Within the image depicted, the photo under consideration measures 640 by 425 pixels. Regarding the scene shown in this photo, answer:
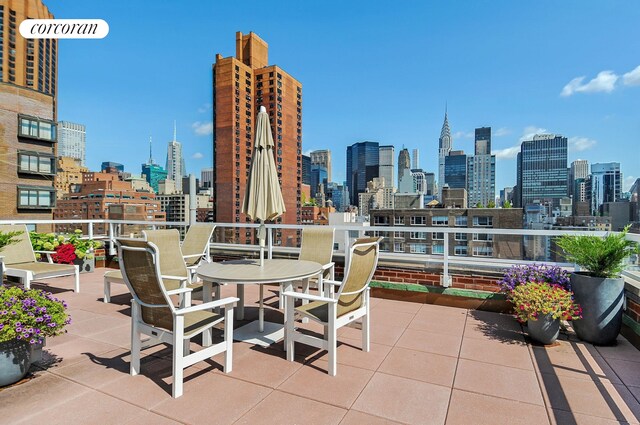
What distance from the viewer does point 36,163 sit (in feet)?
101

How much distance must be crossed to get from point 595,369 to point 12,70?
67.4 metres

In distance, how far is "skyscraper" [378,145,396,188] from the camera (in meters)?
158

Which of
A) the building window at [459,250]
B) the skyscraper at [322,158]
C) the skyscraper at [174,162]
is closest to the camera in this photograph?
the building window at [459,250]

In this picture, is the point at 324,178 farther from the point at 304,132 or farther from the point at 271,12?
the point at 271,12

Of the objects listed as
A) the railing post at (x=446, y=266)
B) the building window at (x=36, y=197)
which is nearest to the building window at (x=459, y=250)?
the railing post at (x=446, y=266)

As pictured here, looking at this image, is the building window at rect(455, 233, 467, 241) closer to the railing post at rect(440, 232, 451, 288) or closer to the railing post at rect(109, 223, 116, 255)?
the railing post at rect(440, 232, 451, 288)

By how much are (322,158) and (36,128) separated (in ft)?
458

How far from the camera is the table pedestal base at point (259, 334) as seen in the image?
320 centimetres

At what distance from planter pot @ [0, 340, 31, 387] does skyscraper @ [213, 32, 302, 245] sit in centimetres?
4416

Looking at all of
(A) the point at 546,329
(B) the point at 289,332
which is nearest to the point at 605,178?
(A) the point at 546,329

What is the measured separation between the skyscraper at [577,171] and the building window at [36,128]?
66348 millimetres

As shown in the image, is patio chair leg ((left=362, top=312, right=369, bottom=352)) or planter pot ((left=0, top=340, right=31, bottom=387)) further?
patio chair leg ((left=362, top=312, right=369, bottom=352))

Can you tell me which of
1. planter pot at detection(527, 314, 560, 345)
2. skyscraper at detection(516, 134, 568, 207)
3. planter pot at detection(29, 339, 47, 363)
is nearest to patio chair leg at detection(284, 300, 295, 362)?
planter pot at detection(29, 339, 47, 363)

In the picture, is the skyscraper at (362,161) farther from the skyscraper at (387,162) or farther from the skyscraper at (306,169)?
the skyscraper at (306,169)
